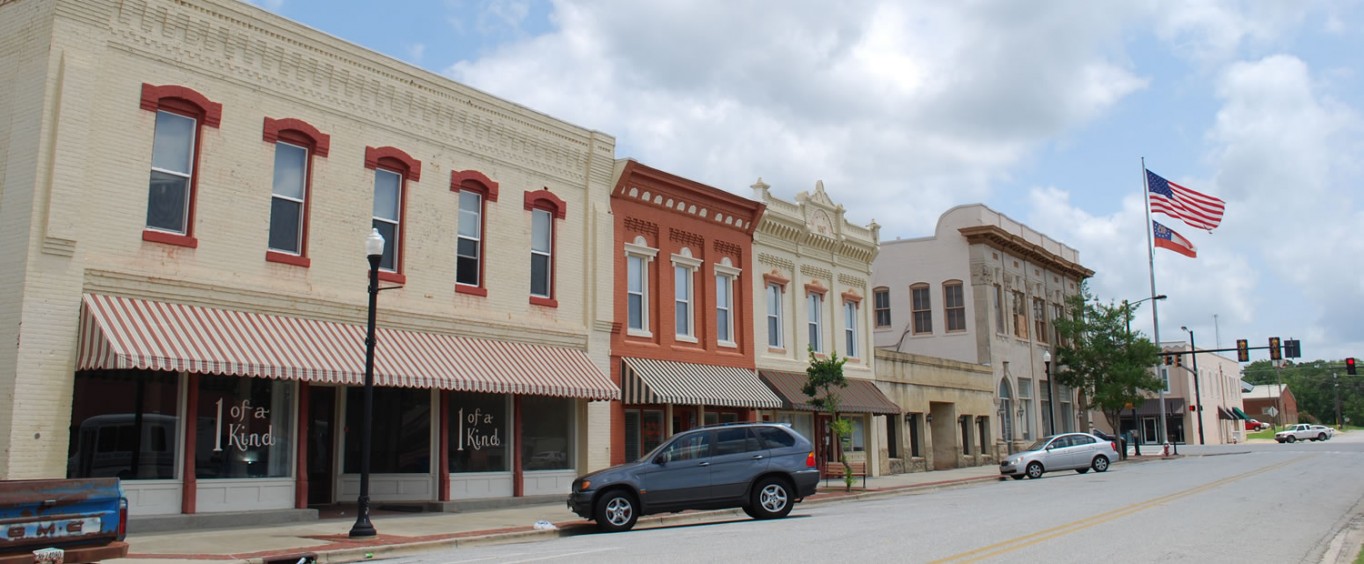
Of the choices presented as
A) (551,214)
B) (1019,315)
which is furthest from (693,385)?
(1019,315)

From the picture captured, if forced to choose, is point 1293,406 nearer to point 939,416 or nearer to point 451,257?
point 939,416

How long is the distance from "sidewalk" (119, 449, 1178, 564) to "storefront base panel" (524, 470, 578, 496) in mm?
394

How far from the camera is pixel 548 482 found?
72.4ft

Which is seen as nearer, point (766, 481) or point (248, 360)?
point (248, 360)

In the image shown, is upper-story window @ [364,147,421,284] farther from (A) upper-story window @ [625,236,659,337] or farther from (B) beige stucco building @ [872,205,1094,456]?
(B) beige stucco building @ [872,205,1094,456]

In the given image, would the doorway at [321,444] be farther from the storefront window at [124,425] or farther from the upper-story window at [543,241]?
the upper-story window at [543,241]

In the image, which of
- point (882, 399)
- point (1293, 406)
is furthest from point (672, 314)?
point (1293, 406)

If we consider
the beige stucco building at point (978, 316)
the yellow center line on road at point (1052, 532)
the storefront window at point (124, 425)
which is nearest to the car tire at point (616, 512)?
the yellow center line on road at point (1052, 532)

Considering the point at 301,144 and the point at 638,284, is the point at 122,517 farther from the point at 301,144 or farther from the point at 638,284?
the point at 638,284

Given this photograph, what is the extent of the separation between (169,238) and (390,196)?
4661mm

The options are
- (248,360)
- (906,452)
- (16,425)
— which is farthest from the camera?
(906,452)

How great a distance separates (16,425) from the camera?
13.7 meters

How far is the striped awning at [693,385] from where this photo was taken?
23656 mm

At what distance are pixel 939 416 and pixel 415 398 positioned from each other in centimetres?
2548
